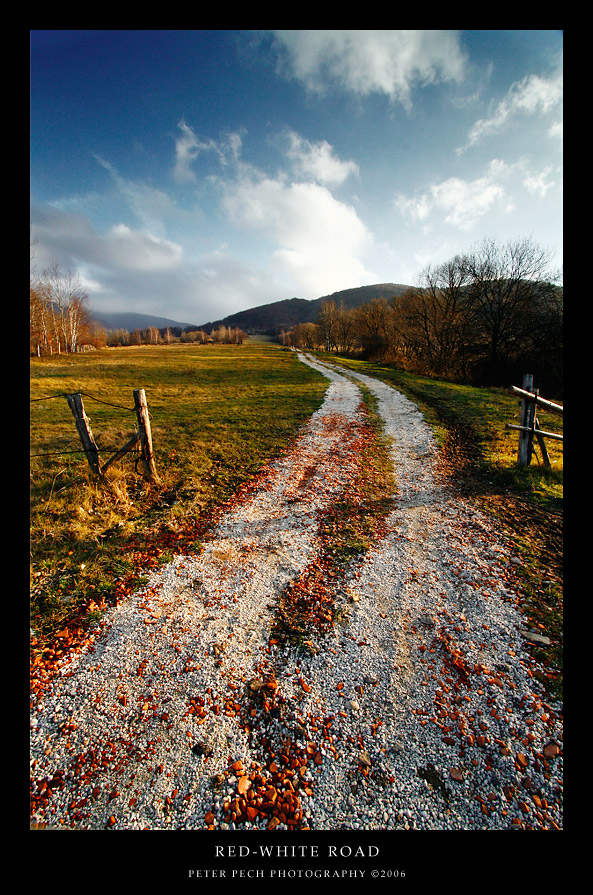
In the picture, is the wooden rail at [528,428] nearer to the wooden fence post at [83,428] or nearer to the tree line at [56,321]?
the wooden fence post at [83,428]

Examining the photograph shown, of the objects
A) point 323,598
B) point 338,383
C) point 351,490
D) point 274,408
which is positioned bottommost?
point 323,598

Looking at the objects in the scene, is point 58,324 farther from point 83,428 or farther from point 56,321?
point 83,428

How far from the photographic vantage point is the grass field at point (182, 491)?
504cm

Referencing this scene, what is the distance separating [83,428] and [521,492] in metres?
11.1

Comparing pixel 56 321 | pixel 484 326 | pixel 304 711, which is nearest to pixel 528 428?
pixel 304 711

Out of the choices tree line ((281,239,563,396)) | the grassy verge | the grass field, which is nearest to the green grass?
the grass field

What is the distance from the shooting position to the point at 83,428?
25.4 feet

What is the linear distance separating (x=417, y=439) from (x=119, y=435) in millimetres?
12266

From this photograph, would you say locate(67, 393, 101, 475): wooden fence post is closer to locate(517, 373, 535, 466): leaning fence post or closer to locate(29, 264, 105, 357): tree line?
locate(517, 373, 535, 466): leaning fence post
